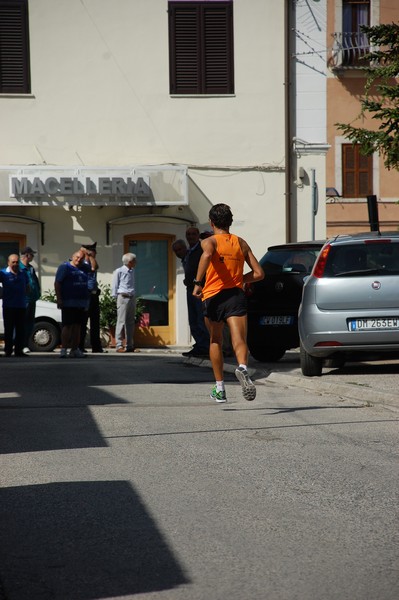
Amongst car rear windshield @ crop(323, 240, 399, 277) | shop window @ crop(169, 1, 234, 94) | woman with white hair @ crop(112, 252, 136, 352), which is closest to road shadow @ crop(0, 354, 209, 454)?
car rear windshield @ crop(323, 240, 399, 277)

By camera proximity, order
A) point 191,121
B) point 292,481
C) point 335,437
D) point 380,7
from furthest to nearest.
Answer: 1. point 380,7
2. point 191,121
3. point 335,437
4. point 292,481

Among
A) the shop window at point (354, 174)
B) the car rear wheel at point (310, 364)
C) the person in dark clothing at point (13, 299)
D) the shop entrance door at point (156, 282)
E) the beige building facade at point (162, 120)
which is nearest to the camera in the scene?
the car rear wheel at point (310, 364)

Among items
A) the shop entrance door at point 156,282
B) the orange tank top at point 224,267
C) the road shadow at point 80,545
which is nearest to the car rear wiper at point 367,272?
the orange tank top at point 224,267

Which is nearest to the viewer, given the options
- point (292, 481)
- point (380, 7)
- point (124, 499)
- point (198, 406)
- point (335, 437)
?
point (124, 499)

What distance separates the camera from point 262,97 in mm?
26328

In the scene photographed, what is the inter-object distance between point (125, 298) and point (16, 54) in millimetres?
6145

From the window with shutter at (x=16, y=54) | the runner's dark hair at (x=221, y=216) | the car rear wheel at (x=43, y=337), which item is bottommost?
the car rear wheel at (x=43, y=337)

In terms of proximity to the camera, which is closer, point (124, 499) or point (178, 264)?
point (124, 499)

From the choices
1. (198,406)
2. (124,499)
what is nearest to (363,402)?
(198,406)

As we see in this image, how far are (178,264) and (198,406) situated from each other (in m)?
15.1

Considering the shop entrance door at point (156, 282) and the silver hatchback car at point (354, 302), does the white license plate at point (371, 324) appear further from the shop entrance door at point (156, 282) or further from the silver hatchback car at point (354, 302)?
the shop entrance door at point (156, 282)

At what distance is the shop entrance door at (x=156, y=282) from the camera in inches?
1025

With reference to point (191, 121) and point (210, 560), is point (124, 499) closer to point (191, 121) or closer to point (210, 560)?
point (210, 560)

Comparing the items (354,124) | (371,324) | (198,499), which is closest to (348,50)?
(354,124)
